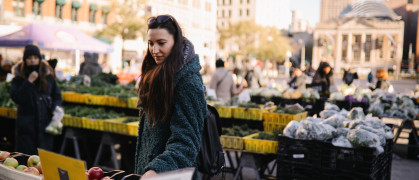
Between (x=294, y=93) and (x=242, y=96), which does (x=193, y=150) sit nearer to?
(x=242, y=96)

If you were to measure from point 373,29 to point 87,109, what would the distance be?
91.8 meters

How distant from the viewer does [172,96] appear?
2.19 m

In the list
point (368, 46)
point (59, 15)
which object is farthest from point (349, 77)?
point (368, 46)

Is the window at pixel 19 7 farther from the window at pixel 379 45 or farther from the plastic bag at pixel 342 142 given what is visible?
the window at pixel 379 45

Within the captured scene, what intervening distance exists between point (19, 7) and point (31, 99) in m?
28.7

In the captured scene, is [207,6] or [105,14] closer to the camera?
[105,14]

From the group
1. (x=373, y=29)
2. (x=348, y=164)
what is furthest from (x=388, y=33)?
(x=348, y=164)

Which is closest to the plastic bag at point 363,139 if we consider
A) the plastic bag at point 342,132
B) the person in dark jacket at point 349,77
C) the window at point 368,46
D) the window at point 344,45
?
the plastic bag at point 342,132

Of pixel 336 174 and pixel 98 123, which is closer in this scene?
pixel 336 174

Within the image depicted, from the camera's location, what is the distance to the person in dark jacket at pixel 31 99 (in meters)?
5.16

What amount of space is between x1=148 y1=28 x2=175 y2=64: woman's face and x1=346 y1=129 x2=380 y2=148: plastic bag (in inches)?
109

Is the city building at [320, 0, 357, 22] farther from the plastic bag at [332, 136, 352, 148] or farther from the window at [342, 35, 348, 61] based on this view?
the plastic bag at [332, 136, 352, 148]

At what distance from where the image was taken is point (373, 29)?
89.7 m

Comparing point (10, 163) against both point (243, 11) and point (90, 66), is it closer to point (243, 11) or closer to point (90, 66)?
point (90, 66)
